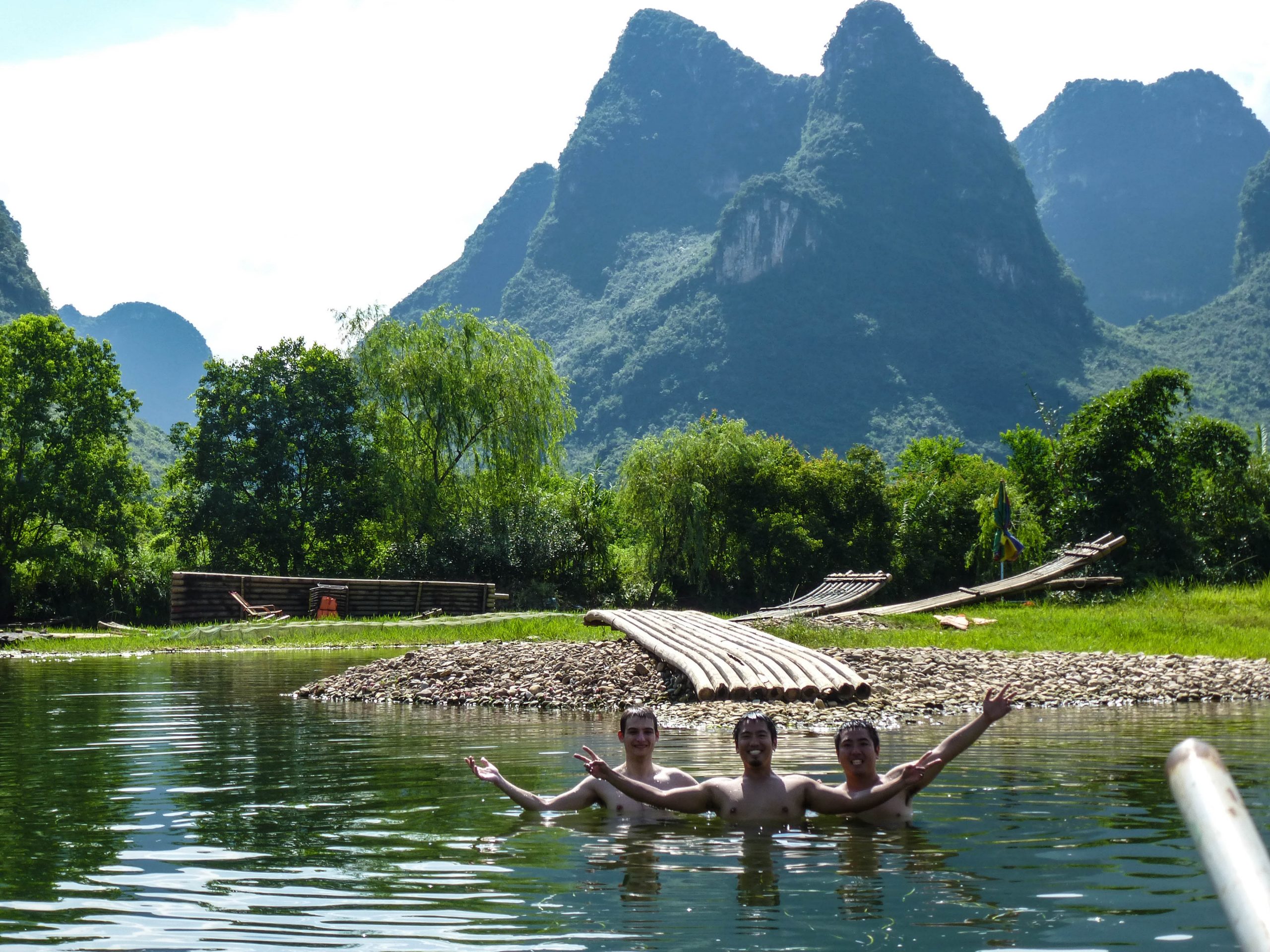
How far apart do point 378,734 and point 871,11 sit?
19128 centimetres

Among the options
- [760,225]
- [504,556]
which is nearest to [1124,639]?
[504,556]

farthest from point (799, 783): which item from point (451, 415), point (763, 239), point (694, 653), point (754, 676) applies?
point (763, 239)

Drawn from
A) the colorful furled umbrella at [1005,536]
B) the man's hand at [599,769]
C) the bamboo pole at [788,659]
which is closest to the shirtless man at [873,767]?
the man's hand at [599,769]

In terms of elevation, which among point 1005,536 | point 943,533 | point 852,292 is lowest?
point 1005,536

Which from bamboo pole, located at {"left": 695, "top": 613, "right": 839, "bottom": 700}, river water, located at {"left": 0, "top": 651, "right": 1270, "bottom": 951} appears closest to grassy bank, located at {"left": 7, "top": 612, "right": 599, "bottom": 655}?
bamboo pole, located at {"left": 695, "top": 613, "right": 839, "bottom": 700}

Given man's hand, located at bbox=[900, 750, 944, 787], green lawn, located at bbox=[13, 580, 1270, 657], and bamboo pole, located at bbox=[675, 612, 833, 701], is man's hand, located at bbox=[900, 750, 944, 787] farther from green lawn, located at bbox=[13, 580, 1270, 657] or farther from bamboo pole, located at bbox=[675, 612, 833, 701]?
green lawn, located at bbox=[13, 580, 1270, 657]

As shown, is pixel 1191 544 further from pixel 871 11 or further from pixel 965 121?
pixel 871 11

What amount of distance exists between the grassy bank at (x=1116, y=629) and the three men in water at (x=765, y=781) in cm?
1126

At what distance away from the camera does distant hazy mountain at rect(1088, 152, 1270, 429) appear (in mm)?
125000

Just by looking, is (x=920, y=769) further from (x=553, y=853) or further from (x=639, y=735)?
(x=553, y=853)

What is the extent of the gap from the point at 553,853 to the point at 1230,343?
14737 centimetres

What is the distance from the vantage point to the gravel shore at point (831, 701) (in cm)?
1255

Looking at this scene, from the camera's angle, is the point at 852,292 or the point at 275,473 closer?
the point at 275,473

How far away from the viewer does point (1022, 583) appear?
25.0m
